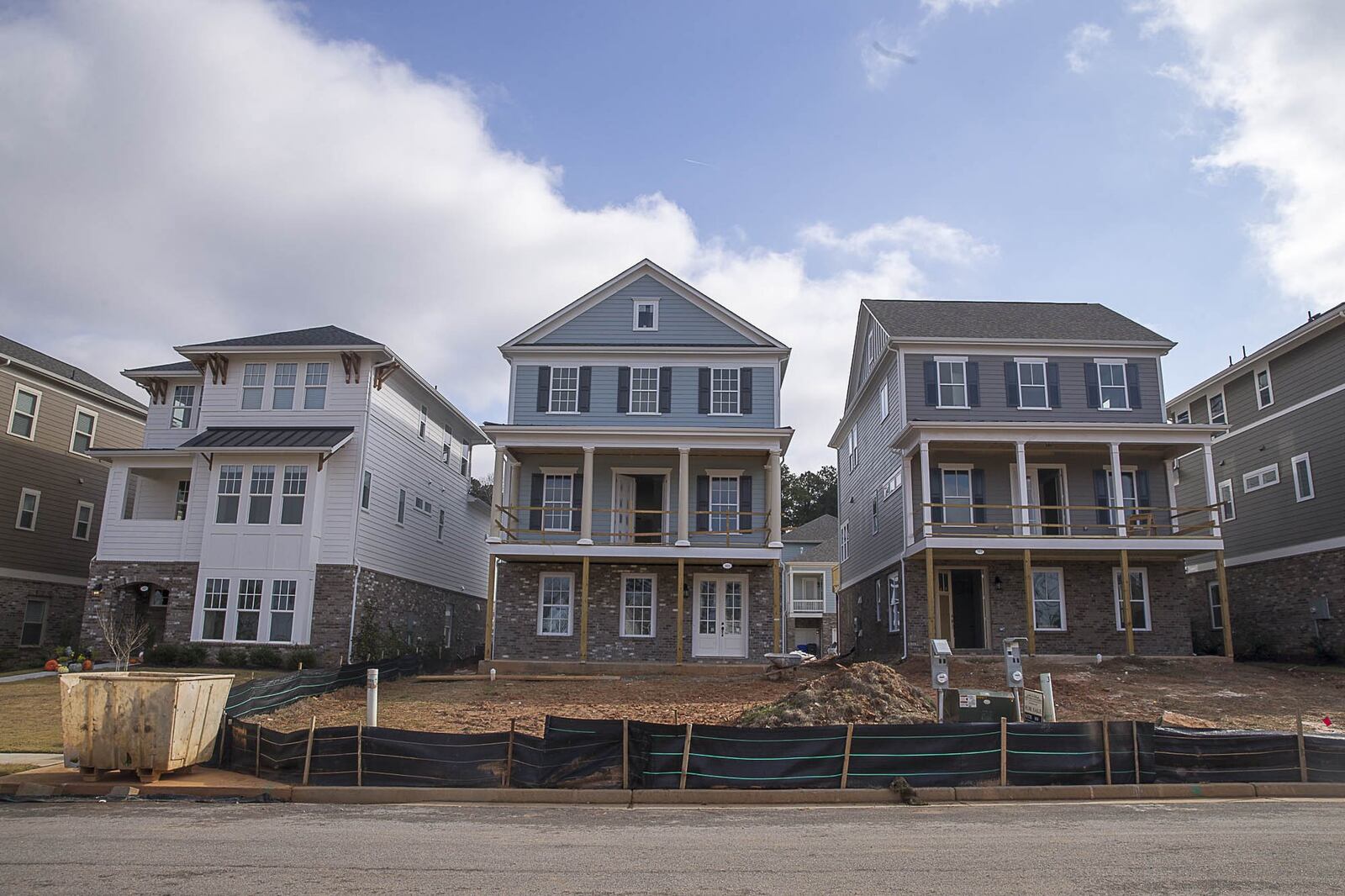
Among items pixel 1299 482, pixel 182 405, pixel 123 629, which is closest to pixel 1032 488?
pixel 1299 482

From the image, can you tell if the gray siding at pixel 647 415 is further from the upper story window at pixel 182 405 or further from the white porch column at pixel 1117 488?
the upper story window at pixel 182 405

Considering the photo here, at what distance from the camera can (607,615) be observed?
2622 cm

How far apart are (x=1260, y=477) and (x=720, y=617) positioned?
57.3 ft

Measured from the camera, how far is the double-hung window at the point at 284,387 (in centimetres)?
2686

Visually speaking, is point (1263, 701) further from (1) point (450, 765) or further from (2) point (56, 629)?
(2) point (56, 629)

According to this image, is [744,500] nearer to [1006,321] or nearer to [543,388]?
[543,388]

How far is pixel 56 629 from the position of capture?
97.5ft

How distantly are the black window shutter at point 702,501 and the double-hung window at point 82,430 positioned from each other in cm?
2007

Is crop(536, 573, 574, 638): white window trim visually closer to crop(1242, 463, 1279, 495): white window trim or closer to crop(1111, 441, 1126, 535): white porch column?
crop(1111, 441, 1126, 535): white porch column

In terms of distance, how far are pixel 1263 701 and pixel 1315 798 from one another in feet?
24.4

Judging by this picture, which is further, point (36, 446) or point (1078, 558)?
point (36, 446)

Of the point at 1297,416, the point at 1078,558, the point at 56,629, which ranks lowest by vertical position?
the point at 56,629

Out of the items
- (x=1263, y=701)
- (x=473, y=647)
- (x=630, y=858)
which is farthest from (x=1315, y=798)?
(x=473, y=647)

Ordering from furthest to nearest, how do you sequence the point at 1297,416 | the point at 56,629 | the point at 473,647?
the point at 473,647, the point at 56,629, the point at 1297,416
